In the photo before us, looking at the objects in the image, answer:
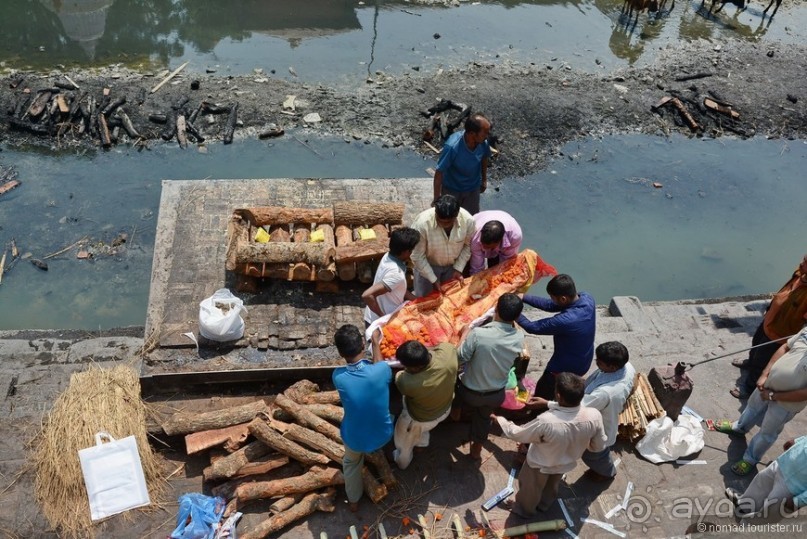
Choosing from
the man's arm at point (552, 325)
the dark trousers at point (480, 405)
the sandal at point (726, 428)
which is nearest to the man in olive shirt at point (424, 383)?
the dark trousers at point (480, 405)

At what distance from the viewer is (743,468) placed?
594 cm

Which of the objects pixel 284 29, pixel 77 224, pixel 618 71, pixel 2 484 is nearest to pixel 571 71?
pixel 618 71

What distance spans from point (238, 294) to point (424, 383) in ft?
11.6

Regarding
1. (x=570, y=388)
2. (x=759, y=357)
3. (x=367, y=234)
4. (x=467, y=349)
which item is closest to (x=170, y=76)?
(x=367, y=234)

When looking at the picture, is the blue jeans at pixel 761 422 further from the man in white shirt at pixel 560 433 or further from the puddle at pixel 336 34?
the puddle at pixel 336 34

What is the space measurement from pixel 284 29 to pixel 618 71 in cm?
929

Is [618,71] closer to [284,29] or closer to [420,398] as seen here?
[284,29]

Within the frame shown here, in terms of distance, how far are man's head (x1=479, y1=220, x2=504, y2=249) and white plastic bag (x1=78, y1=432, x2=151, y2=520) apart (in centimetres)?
393

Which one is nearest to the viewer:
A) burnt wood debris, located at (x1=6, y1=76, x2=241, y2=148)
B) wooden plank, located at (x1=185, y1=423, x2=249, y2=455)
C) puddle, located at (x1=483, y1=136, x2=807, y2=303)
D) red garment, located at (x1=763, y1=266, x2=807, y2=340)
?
wooden plank, located at (x1=185, y1=423, x2=249, y2=455)

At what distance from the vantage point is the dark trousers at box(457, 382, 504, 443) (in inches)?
209

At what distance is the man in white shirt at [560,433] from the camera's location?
4465 mm

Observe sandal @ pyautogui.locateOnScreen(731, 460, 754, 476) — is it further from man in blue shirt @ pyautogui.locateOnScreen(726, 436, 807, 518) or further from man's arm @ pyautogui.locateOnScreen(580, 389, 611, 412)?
man's arm @ pyautogui.locateOnScreen(580, 389, 611, 412)

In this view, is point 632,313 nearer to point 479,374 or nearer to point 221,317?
point 479,374

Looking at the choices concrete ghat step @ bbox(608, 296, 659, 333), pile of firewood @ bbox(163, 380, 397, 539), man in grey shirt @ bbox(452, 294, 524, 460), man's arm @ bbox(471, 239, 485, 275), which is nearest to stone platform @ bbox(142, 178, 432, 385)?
pile of firewood @ bbox(163, 380, 397, 539)
